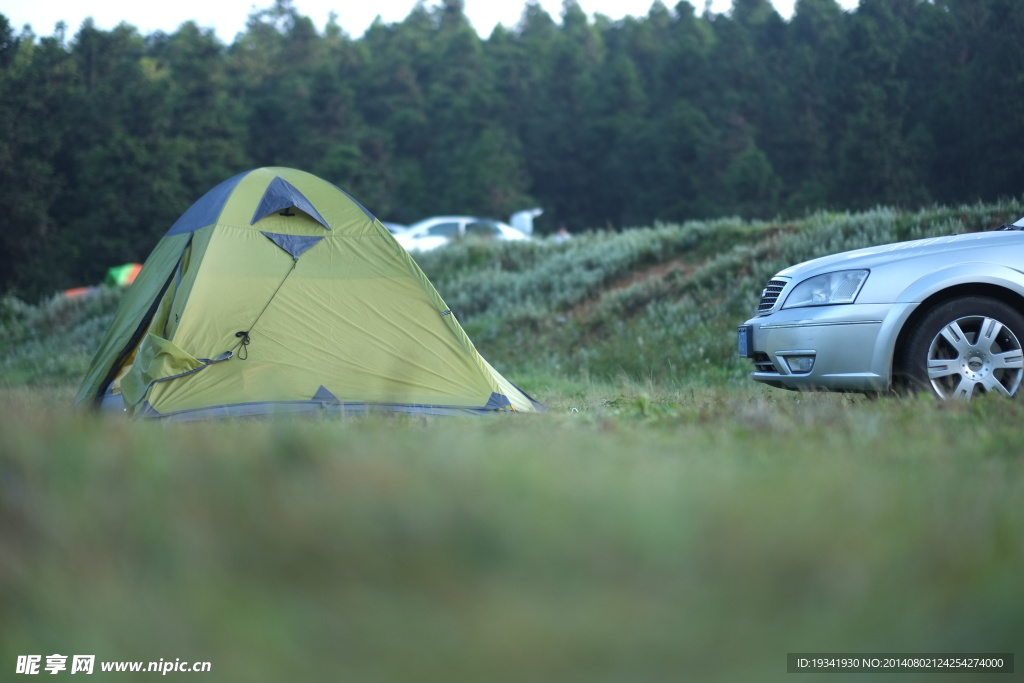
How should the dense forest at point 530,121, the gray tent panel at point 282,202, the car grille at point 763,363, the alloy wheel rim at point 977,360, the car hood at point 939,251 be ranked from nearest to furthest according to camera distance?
1. the alloy wheel rim at point 977,360
2. the car hood at point 939,251
3. the car grille at point 763,363
4. the gray tent panel at point 282,202
5. the dense forest at point 530,121

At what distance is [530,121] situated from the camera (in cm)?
6144

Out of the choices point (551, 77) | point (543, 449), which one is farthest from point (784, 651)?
point (551, 77)

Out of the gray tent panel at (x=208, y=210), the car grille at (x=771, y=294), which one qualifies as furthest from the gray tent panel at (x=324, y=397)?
the car grille at (x=771, y=294)

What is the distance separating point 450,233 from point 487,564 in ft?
81.2

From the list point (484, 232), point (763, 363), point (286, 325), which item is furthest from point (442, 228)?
point (763, 363)

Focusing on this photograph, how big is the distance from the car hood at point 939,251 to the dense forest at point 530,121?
25.8m

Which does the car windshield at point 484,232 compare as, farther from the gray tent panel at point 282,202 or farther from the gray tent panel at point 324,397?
the gray tent panel at point 324,397

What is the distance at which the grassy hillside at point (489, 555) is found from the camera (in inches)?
91.9

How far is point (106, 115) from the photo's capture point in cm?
4681

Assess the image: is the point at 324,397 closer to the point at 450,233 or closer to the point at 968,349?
the point at 968,349

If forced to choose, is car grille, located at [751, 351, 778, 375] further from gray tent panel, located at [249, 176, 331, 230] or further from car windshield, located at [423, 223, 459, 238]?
car windshield, located at [423, 223, 459, 238]

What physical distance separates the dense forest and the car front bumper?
26.2 meters

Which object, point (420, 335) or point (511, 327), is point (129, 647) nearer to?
point (420, 335)

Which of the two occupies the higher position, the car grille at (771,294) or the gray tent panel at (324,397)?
the car grille at (771,294)
